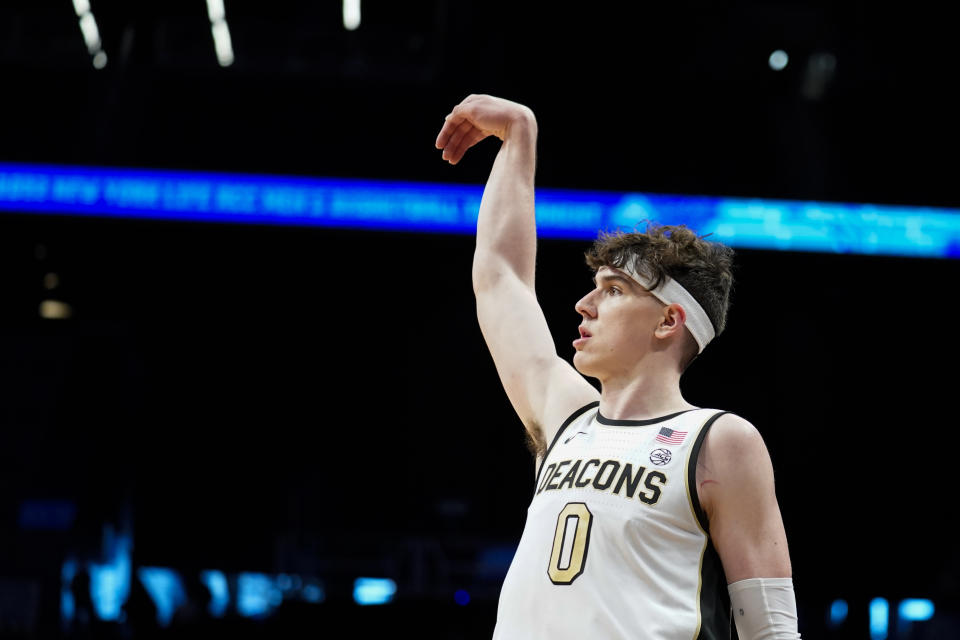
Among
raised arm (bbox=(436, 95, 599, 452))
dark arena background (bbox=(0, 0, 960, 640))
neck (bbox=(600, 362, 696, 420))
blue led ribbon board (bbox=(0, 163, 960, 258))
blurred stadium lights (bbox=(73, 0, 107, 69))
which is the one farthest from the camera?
blurred stadium lights (bbox=(73, 0, 107, 69))

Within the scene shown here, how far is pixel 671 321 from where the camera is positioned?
249 centimetres

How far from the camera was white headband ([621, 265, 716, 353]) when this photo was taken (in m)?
2.48

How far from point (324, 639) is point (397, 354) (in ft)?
15.2

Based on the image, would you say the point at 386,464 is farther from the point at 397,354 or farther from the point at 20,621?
the point at 20,621

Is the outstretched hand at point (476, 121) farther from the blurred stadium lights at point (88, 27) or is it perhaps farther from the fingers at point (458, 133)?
the blurred stadium lights at point (88, 27)

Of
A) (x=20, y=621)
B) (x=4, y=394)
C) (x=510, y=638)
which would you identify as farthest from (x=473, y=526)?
(x=510, y=638)

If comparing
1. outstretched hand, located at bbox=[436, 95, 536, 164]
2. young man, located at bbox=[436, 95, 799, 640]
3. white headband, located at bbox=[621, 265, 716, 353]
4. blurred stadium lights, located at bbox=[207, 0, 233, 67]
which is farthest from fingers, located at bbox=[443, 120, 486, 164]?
blurred stadium lights, located at bbox=[207, 0, 233, 67]

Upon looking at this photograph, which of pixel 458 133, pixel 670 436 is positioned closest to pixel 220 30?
pixel 458 133

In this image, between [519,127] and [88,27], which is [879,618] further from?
[88,27]

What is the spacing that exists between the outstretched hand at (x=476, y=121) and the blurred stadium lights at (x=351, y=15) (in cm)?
800

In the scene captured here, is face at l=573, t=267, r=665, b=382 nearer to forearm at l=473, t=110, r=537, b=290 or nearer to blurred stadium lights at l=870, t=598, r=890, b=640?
forearm at l=473, t=110, r=537, b=290

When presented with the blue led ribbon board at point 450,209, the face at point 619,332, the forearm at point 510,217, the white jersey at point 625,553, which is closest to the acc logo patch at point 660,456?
the white jersey at point 625,553

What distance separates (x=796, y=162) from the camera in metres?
9.44

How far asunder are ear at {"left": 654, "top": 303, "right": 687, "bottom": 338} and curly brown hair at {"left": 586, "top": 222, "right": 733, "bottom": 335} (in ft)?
0.18
